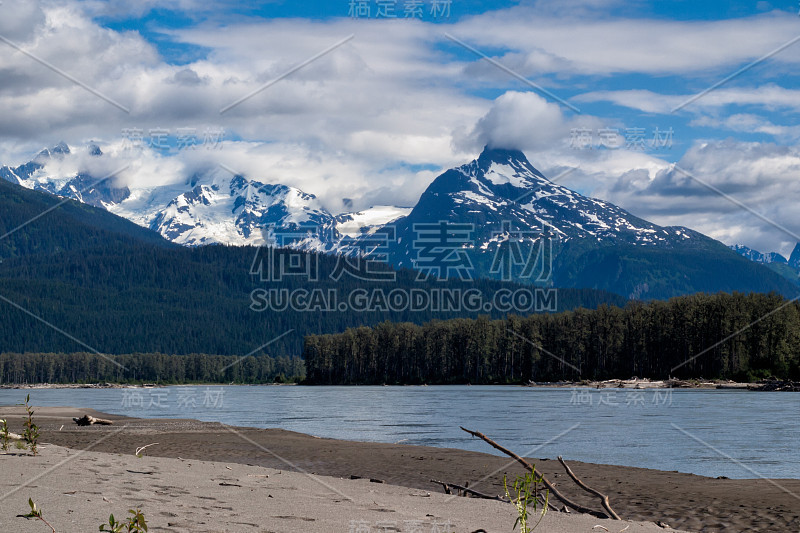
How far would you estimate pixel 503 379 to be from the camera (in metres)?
178

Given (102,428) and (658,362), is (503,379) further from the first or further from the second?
(102,428)

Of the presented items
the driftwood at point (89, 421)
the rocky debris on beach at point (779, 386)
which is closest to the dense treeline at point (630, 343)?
the rocky debris on beach at point (779, 386)

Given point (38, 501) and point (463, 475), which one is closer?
point (38, 501)

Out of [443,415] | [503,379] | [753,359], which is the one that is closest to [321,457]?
[443,415]

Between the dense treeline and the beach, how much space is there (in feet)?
363

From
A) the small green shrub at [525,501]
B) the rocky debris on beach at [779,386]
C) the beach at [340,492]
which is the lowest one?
the rocky debris on beach at [779,386]

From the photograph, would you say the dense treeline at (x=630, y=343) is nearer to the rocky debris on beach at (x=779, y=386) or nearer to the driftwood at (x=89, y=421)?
the rocky debris on beach at (x=779, y=386)

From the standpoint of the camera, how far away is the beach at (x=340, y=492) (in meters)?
14.3

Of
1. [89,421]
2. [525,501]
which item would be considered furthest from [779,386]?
[525,501]

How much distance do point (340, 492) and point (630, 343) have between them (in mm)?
147467

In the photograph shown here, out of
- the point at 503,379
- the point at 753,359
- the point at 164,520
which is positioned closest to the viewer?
the point at 164,520

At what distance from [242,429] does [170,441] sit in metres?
10.5

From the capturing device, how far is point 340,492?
1947cm

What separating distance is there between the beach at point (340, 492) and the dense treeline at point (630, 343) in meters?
111
